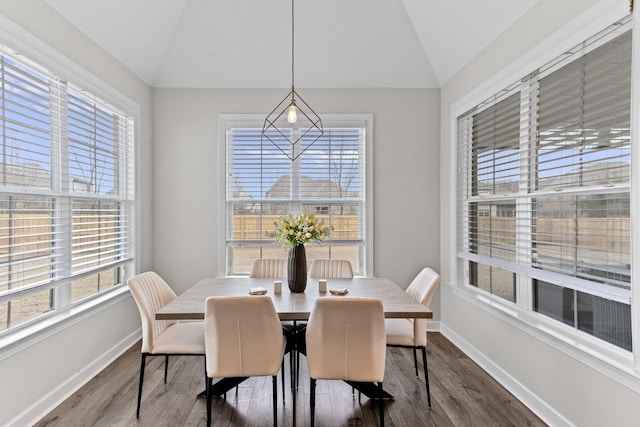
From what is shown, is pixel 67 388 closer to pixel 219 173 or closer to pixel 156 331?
pixel 156 331

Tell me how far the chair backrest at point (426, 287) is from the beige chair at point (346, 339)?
65cm

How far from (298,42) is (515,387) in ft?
11.7

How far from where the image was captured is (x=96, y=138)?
310 cm

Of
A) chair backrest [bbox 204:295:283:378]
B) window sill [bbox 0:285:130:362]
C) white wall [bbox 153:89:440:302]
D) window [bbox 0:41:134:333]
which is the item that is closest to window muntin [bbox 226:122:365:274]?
white wall [bbox 153:89:440:302]

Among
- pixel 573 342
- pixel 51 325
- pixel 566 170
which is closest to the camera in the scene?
pixel 573 342

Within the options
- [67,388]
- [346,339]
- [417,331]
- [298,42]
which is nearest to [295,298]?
[346,339]

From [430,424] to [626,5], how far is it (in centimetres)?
250

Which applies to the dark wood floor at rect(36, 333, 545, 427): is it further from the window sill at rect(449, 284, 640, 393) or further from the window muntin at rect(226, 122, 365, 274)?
the window muntin at rect(226, 122, 365, 274)

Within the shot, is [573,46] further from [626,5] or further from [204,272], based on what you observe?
[204,272]

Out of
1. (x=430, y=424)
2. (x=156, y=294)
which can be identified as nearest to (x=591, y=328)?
(x=430, y=424)

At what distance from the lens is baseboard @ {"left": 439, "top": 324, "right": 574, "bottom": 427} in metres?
2.25

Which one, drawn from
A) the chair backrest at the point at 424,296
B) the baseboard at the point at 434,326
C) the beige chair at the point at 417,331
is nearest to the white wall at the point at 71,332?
the beige chair at the point at 417,331

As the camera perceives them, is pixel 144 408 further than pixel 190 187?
No

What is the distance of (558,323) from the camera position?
2309 millimetres
